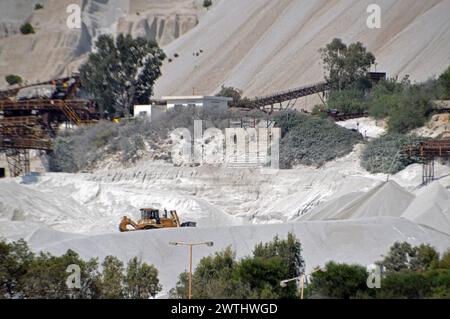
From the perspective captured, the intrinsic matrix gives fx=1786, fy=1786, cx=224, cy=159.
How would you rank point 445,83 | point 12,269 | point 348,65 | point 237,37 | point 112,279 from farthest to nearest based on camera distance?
point 237,37 < point 348,65 < point 445,83 < point 12,269 < point 112,279

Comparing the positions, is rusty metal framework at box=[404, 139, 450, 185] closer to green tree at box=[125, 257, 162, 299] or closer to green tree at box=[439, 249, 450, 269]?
green tree at box=[439, 249, 450, 269]

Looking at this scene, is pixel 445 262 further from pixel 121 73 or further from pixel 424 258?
pixel 121 73

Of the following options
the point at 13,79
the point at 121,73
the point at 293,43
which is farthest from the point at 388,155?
the point at 13,79

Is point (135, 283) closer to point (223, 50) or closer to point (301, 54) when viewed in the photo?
point (301, 54)

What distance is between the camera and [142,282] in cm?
4553

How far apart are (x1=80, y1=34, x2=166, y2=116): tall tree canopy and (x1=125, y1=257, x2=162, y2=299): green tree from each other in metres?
37.1

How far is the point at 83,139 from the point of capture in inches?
3000

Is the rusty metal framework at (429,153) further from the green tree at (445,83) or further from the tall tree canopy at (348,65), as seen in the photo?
the tall tree canopy at (348,65)

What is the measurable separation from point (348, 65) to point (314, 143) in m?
19.0

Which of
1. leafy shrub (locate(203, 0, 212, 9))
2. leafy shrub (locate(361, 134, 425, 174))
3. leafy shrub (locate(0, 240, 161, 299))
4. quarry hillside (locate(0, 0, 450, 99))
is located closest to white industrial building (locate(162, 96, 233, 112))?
leafy shrub (locate(361, 134, 425, 174))

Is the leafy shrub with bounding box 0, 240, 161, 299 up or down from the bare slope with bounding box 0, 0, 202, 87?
down

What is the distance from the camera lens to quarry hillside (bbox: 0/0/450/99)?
99.2 m

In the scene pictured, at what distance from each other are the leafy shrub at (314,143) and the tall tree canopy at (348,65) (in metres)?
16.5

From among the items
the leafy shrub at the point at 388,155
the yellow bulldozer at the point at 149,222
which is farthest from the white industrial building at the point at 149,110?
the yellow bulldozer at the point at 149,222
